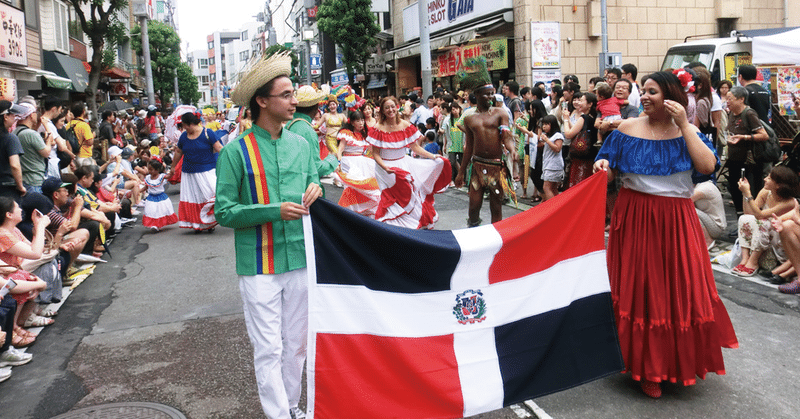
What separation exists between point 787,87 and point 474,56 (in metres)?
12.1

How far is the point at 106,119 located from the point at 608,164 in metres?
15.3

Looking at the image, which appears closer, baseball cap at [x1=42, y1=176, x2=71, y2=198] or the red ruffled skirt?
the red ruffled skirt

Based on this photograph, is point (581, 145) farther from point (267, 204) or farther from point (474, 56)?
point (474, 56)

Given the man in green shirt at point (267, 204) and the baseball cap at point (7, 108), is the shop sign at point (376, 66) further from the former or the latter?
the man in green shirt at point (267, 204)

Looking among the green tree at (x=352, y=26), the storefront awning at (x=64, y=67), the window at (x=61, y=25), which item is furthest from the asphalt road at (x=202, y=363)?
the green tree at (x=352, y=26)

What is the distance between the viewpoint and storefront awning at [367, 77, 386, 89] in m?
34.6

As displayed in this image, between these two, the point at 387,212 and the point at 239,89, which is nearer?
the point at 239,89

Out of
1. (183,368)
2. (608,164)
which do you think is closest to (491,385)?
(608,164)

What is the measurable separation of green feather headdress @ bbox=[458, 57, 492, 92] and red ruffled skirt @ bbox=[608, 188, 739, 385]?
3.70 m

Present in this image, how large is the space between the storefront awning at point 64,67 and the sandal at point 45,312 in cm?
1881

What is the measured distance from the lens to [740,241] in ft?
22.7

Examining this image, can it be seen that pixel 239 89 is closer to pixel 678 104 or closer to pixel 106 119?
pixel 678 104

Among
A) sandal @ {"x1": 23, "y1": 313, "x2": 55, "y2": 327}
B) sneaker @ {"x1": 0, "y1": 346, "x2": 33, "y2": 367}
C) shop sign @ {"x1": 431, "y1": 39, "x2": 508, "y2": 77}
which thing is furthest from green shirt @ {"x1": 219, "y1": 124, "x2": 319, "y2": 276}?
shop sign @ {"x1": 431, "y1": 39, "x2": 508, "y2": 77}

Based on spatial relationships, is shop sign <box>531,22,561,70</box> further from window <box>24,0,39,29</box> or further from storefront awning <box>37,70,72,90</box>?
window <box>24,0,39,29</box>
